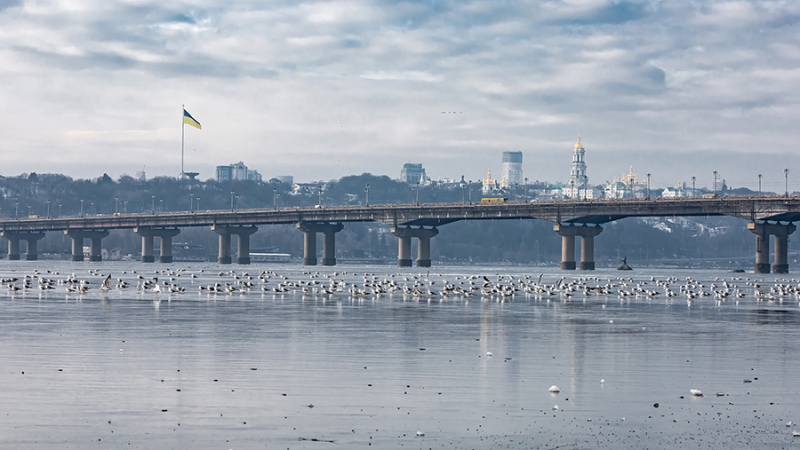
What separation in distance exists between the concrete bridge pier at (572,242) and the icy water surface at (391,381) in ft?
426

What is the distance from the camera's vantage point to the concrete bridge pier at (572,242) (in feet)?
598

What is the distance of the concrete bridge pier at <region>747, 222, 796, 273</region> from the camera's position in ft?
522

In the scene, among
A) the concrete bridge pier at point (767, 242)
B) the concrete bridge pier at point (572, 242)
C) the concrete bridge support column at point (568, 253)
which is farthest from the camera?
the concrete bridge support column at point (568, 253)

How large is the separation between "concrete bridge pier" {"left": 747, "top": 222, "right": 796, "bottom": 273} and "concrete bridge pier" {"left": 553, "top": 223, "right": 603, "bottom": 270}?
27.0m

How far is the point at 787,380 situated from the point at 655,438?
960cm

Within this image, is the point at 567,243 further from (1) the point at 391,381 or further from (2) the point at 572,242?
(1) the point at 391,381

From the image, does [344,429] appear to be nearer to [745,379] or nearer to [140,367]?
[140,367]

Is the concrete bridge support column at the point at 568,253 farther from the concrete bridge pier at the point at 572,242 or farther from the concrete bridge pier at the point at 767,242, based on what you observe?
the concrete bridge pier at the point at 767,242

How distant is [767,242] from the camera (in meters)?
163

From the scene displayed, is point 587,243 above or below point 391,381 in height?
above

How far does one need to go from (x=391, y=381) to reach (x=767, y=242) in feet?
475

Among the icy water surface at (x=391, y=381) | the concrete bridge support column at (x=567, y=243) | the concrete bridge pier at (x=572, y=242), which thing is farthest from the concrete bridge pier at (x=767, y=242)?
the icy water surface at (x=391, y=381)

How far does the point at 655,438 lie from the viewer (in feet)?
67.6

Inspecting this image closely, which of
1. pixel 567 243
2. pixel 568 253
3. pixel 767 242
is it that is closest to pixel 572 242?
pixel 567 243
